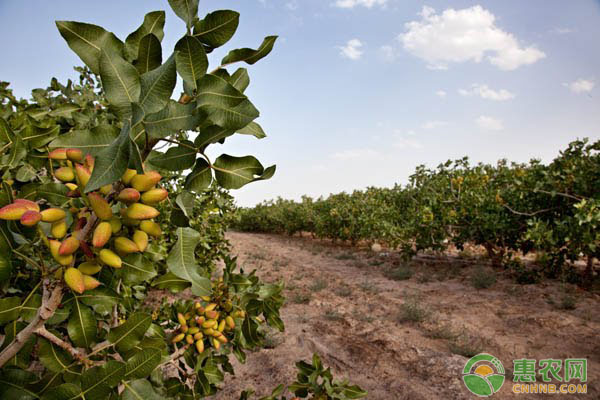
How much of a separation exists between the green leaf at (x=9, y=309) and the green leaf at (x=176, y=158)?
0.44 m

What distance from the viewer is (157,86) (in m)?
0.53

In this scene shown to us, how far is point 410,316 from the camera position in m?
4.20

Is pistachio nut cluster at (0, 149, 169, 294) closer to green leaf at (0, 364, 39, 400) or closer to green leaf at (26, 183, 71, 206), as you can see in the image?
green leaf at (26, 183, 71, 206)

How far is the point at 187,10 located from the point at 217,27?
0.18 feet

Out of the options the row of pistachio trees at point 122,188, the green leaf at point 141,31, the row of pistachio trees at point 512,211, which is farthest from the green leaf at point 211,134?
the row of pistachio trees at point 512,211

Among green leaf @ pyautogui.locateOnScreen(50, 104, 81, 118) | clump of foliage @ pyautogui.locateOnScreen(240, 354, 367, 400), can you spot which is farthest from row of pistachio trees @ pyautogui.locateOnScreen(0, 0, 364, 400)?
clump of foliage @ pyautogui.locateOnScreen(240, 354, 367, 400)

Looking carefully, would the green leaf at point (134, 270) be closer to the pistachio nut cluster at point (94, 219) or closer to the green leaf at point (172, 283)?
the pistachio nut cluster at point (94, 219)

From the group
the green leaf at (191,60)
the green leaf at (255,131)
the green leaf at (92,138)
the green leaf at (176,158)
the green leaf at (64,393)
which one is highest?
the green leaf at (191,60)

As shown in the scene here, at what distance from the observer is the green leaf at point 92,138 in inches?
22.9

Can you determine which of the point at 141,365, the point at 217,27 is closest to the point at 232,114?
the point at 217,27

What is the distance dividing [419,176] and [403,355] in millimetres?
5950

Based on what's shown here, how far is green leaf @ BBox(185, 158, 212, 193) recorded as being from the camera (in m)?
0.63

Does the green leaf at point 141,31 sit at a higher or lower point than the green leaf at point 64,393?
higher

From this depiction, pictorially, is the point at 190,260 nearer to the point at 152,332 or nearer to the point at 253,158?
the point at 253,158
